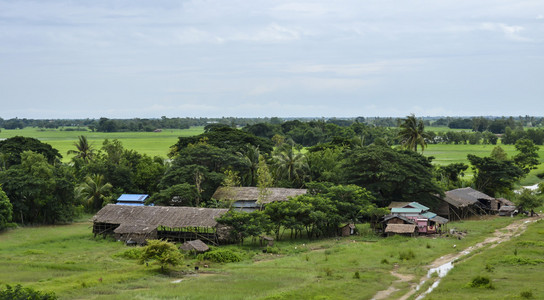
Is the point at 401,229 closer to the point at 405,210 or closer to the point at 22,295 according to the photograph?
the point at 405,210

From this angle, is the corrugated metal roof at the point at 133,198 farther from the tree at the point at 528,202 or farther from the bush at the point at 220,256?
the tree at the point at 528,202

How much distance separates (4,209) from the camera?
43.4 metres

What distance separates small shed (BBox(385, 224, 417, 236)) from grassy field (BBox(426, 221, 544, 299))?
6855 mm

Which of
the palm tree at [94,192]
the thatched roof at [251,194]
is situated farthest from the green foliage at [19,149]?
the thatched roof at [251,194]

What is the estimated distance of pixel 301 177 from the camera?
6191 centimetres

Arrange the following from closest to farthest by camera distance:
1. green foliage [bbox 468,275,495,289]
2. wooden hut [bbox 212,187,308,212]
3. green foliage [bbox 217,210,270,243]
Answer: green foliage [bbox 468,275,495,289] → green foliage [bbox 217,210,270,243] → wooden hut [bbox 212,187,308,212]

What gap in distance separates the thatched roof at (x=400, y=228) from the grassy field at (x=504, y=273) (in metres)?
6.83

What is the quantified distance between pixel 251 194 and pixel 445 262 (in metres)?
22.0

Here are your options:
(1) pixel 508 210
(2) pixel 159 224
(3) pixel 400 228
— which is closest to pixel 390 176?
(3) pixel 400 228

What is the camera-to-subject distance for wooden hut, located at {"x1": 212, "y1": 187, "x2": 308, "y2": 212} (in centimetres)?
5019

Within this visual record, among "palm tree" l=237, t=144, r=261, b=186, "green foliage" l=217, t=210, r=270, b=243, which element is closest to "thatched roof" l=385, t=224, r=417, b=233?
"green foliage" l=217, t=210, r=270, b=243

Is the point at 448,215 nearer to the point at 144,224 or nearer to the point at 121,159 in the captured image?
the point at 144,224

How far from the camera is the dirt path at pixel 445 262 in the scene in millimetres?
27094

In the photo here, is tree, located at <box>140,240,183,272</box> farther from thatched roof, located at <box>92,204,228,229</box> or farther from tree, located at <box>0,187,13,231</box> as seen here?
tree, located at <box>0,187,13,231</box>
